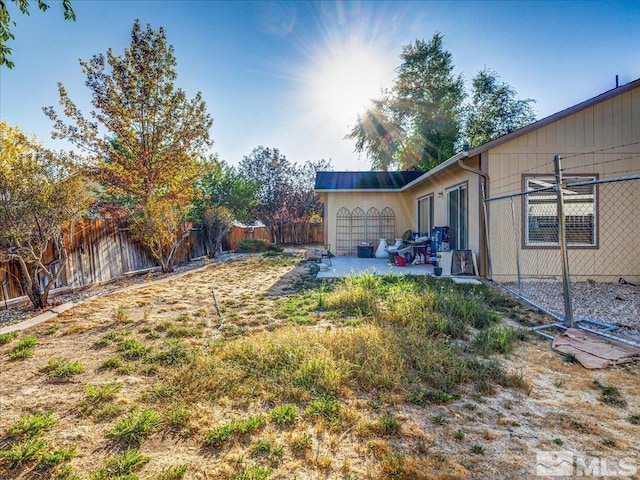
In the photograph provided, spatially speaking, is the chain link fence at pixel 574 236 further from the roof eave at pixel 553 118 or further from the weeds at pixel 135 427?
the weeds at pixel 135 427

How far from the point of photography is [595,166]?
23.1ft

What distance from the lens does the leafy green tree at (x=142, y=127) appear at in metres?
9.79

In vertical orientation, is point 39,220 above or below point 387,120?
below

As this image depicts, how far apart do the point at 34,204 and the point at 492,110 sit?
2541 centimetres

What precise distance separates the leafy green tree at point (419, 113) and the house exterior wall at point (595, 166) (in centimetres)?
1461

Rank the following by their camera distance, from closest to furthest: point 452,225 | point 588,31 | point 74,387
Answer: point 74,387, point 452,225, point 588,31

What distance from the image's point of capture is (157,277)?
884cm

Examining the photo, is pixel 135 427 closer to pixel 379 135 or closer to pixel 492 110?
pixel 379 135

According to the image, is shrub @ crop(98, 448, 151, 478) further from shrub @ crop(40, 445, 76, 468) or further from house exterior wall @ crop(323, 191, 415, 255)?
house exterior wall @ crop(323, 191, 415, 255)

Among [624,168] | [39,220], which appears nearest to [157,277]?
[39,220]

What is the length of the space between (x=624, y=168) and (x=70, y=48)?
13.5 meters

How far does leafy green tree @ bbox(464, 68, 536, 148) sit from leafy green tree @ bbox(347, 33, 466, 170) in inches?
43.5

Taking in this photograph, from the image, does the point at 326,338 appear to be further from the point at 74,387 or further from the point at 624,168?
the point at 624,168

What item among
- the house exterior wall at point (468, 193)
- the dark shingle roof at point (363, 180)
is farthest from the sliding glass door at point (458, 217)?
the dark shingle roof at point (363, 180)
